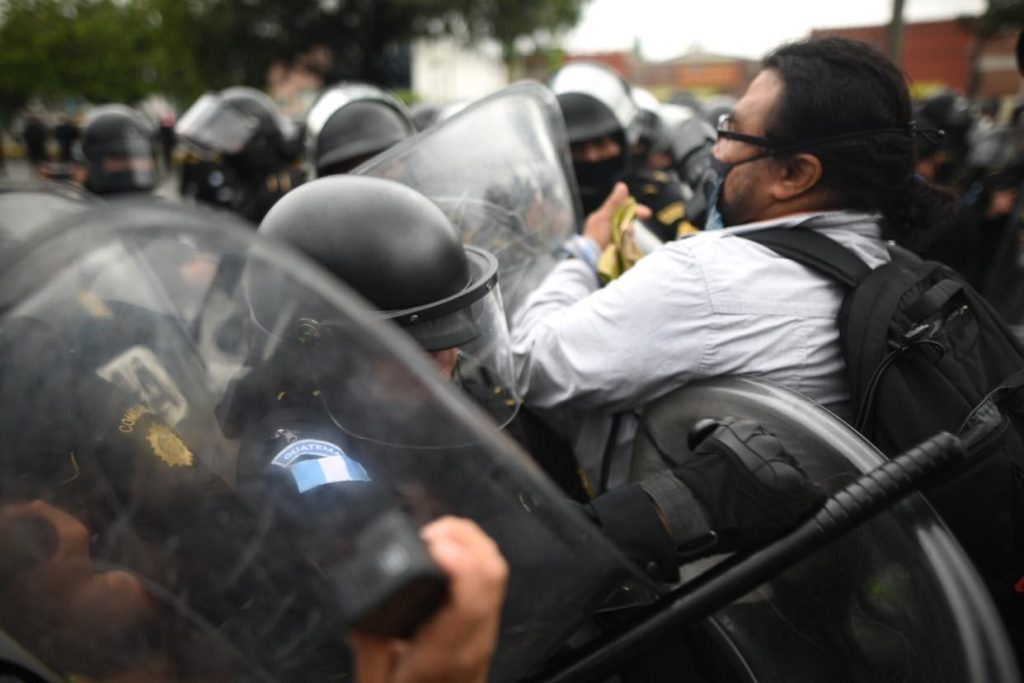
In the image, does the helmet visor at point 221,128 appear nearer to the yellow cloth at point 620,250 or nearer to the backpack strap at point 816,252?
the yellow cloth at point 620,250

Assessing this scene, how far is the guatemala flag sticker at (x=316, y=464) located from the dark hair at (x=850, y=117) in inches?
51.6

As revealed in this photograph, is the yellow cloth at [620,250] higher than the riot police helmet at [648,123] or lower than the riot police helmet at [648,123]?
higher

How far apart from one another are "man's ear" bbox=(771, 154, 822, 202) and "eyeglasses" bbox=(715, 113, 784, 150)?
0.17ft

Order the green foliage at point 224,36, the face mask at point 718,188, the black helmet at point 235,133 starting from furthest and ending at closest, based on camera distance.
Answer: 1. the green foliage at point 224,36
2. the black helmet at point 235,133
3. the face mask at point 718,188

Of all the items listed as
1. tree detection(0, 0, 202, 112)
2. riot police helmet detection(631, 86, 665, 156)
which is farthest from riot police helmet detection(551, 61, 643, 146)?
tree detection(0, 0, 202, 112)

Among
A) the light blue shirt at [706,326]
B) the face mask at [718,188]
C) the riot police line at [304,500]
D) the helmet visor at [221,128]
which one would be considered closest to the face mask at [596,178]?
the face mask at [718,188]

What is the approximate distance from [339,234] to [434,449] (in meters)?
0.62

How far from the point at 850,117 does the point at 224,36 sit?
34.2m

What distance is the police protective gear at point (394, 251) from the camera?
1243 millimetres

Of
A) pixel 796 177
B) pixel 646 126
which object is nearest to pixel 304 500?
pixel 796 177

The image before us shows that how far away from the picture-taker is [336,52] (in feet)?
106

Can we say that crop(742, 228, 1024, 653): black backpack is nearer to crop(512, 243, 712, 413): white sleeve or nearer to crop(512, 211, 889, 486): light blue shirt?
crop(512, 211, 889, 486): light blue shirt

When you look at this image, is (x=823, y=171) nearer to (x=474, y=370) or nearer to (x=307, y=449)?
(x=474, y=370)

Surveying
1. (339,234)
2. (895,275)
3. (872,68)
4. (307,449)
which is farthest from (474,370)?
(872,68)
